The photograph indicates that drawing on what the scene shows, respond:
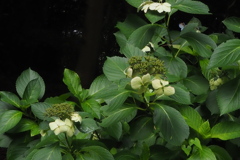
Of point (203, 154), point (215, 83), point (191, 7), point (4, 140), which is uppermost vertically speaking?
point (191, 7)

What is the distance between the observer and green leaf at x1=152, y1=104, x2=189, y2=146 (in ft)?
3.66

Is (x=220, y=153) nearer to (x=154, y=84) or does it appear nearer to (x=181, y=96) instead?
(x=181, y=96)

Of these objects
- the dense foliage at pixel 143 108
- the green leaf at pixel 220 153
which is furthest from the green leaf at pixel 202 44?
the green leaf at pixel 220 153

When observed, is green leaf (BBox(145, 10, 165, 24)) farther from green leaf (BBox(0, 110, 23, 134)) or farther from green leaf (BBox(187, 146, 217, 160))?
green leaf (BBox(0, 110, 23, 134))

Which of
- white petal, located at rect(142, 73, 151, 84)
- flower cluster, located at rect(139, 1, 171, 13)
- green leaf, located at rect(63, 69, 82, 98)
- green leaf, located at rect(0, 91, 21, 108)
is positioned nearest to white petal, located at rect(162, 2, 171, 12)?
flower cluster, located at rect(139, 1, 171, 13)

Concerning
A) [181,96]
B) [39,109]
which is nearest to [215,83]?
[181,96]

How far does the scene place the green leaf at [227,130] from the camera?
3.99ft

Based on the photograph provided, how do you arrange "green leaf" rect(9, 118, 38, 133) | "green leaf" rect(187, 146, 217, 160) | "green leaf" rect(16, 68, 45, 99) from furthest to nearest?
1. "green leaf" rect(16, 68, 45, 99)
2. "green leaf" rect(9, 118, 38, 133)
3. "green leaf" rect(187, 146, 217, 160)

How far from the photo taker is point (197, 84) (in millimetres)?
1409

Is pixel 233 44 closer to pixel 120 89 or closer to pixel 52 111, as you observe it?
pixel 120 89

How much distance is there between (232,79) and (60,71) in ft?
22.8

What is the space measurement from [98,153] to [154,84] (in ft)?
0.90

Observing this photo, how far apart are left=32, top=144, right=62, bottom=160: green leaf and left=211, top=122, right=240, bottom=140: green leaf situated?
1.63ft

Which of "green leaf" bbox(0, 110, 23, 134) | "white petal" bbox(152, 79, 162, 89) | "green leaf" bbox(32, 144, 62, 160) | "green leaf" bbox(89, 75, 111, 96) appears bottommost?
"green leaf" bbox(0, 110, 23, 134)
